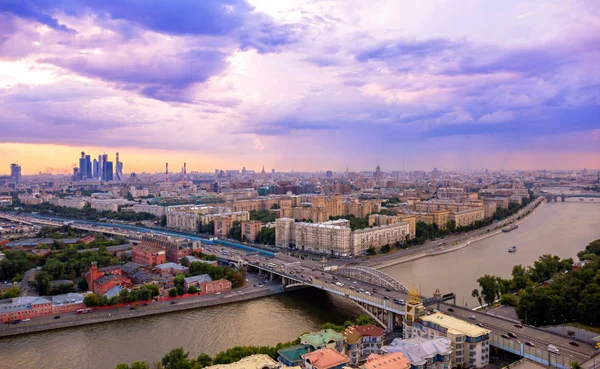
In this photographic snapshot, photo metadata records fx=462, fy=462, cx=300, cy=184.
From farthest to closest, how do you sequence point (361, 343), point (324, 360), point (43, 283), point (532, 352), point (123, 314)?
1. point (43, 283)
2. point (123, 314)
3. point (361, 343)
4. point (532, 352)
5. point (324, 360)

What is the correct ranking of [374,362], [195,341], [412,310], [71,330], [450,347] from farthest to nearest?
[71,330], [195,341], [412,310], [450,347], [374,362]

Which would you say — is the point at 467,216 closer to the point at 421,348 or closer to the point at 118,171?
the point at 421,348

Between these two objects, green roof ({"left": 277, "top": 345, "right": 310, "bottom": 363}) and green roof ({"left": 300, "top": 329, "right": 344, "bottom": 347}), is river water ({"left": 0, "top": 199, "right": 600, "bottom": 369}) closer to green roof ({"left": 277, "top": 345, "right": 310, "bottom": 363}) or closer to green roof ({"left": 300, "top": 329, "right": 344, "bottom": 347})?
green roof ({"left": 300, "top": 329, "right": 344, "bottom": 347})

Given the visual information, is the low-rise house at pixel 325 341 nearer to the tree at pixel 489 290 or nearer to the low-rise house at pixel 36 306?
the tree at pixel 489 290

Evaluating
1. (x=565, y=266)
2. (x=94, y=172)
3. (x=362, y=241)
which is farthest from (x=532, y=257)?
(x=94, y=172)

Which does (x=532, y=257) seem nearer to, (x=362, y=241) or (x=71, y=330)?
(x=362, y=241)

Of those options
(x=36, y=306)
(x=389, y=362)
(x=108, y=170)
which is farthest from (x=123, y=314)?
(x=108, y=170)
